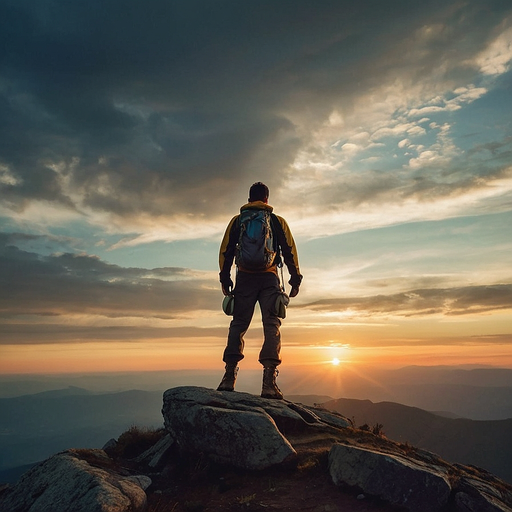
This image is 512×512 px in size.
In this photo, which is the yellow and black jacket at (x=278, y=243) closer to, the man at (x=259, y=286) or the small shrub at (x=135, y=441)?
the man at (x=259, y=286)

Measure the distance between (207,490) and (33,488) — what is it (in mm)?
3199

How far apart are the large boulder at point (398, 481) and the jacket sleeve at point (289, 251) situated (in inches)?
203

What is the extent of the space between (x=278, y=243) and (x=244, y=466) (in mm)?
5693

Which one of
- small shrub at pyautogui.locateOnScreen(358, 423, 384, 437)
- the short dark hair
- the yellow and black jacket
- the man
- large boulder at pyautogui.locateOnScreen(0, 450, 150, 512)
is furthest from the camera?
the short dark hair

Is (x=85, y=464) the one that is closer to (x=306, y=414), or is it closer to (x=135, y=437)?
(x=135, y=437)

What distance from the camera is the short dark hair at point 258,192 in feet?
37.6

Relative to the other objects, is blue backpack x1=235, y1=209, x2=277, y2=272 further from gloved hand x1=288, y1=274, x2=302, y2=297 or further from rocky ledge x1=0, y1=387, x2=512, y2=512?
rocky ledge x1=0, y1=387, x2=512, y2=512

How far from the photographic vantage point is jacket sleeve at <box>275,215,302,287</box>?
442 inches

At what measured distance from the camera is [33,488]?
24.7 ft

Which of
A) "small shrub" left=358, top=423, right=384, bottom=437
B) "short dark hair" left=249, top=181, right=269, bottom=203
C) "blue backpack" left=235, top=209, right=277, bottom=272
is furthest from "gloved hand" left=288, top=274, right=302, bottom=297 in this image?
"small shrub" left=358, top=423, right=384, bottom=437

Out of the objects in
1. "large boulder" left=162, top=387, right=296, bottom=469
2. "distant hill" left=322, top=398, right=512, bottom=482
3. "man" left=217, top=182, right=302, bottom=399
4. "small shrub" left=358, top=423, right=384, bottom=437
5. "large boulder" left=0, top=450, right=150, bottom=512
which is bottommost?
"distant hill" left=322, top=398, right=512, bottom=482

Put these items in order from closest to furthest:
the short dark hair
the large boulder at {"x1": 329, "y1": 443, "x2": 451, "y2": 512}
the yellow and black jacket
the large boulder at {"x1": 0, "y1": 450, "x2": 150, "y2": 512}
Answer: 1. the large boulder at {"x1": 0, "y1": 450, "x2": 150, "y2": 512}
2. the large boulder at {"x1": 329, "y1": 443, "x2": 451, "y2": 512}
3. the yellow and black jacket
4. the short dark hair

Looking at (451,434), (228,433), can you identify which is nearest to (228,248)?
(228,433)

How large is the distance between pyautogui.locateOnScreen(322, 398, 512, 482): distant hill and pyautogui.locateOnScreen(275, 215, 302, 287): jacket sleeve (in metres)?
101
